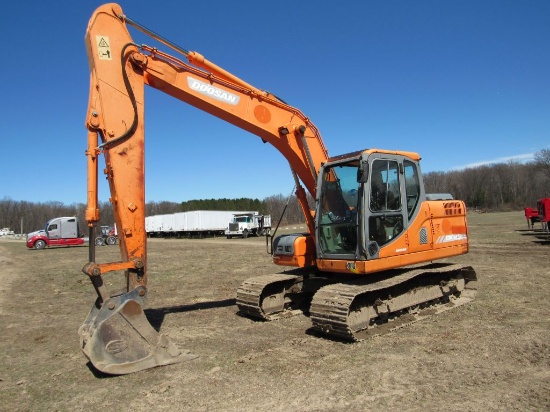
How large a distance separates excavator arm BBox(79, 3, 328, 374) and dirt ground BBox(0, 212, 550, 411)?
1.38 ft

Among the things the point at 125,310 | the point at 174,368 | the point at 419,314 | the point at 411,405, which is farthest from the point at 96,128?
the point at 419,314

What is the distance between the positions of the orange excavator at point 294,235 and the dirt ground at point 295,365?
45 centimetres

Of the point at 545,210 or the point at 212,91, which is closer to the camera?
the point at 212,91

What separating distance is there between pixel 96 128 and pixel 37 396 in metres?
3.63

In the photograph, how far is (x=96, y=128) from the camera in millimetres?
6441

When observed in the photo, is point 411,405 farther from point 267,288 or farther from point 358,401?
point 267,288

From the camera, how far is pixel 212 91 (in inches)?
301

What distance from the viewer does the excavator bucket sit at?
5562mm

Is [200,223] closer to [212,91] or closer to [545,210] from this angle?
[545,210]

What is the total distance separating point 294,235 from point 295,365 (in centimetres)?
325

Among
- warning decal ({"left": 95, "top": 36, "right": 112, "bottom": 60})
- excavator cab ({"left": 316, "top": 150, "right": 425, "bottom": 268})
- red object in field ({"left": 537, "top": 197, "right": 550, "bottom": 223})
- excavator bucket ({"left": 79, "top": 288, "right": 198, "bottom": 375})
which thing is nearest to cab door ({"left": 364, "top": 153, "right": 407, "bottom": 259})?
excavator cab ({"left": 316, "top": 150, "right": 425, "bottom": 268})

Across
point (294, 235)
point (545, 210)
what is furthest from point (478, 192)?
point (294, 235)

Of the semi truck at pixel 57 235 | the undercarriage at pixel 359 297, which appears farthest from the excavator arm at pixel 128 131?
the semi truck at pixel 57 235

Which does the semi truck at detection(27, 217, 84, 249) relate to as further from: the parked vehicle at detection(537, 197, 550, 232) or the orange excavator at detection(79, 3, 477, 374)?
the parked vehicle at detection(537, 197, 550, 232)
